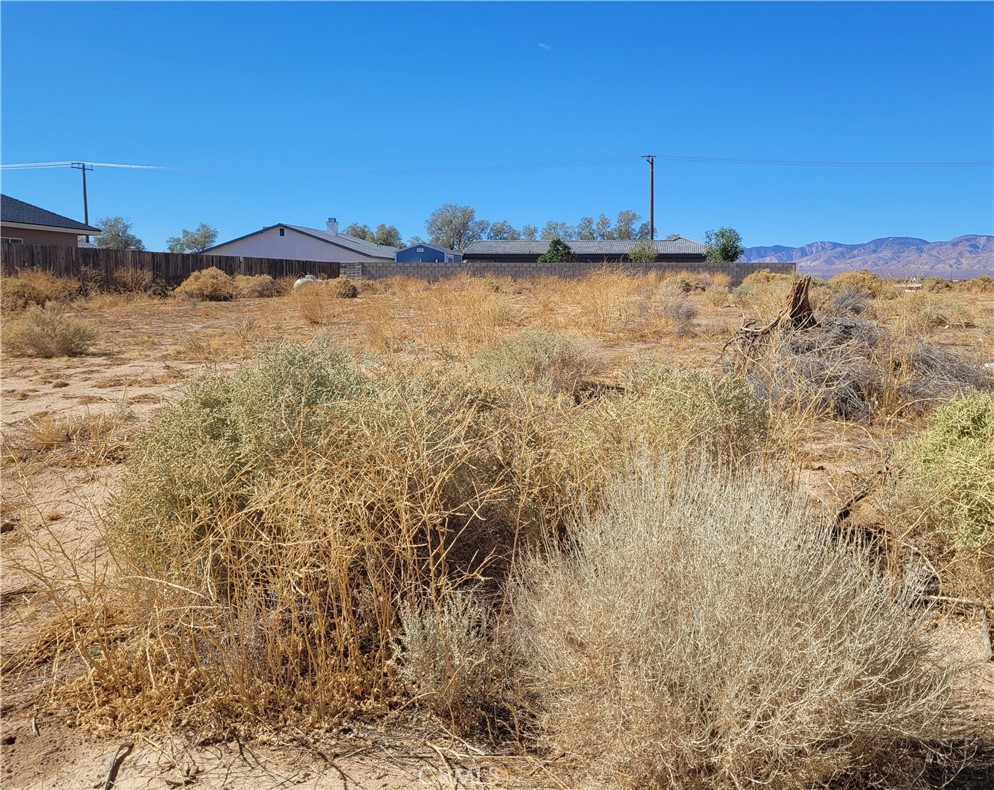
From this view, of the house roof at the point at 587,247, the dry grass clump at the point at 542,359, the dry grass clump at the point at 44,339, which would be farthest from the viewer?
the house roof at the point at 587,247

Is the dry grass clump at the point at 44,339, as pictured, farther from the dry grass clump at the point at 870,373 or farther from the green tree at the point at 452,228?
the green tree at the point at 452,228

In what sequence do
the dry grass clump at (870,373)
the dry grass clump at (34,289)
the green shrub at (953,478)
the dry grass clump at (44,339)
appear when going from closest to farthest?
the green shrub at (953,478), the dry grass clump at (870,373), the dry grass clump at (44,339), the dry grass clump at (34,289)

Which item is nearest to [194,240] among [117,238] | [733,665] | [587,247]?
[117,238]

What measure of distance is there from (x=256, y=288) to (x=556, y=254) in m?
24.6

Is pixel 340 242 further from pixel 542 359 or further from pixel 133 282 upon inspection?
pixel 542 359

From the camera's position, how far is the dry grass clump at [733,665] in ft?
5.65

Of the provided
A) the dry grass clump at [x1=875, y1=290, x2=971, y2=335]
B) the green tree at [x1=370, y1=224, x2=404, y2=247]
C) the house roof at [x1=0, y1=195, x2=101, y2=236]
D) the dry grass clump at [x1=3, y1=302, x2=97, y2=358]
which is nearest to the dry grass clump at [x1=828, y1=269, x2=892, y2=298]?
the dry grass clump at [x1=875, y1=290, x2=971, y2=335]

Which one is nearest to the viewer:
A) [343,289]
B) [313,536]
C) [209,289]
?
[313,536]

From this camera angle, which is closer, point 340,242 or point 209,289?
point 209,289

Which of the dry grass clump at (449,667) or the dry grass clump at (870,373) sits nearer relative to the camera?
the dry grass clump at (449,667)

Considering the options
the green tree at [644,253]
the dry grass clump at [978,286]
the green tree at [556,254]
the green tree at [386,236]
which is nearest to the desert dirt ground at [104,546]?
the dry grass clump at [978,286]

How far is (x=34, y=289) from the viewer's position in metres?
16.1

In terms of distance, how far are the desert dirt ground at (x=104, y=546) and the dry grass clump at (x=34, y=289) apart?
671 cm

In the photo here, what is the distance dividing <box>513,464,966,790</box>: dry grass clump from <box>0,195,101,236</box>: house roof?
1165 inches
